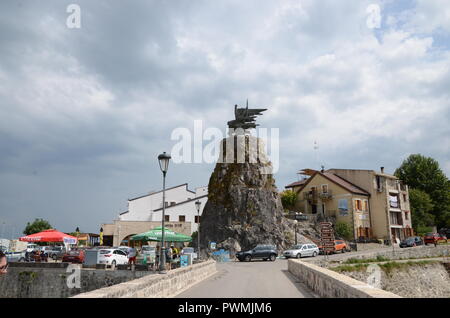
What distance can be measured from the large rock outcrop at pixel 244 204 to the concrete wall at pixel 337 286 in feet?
96.5

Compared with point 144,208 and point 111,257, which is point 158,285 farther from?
point 144,208

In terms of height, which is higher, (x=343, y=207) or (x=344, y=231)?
(x=343, y=207)

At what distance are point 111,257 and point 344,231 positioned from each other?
1393 inches

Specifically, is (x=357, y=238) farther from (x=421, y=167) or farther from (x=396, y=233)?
(x=421, y=167)

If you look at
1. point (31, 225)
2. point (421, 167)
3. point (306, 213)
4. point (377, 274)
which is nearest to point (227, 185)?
point (306, 213)

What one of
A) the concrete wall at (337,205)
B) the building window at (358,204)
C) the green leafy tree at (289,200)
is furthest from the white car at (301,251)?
the green leafy tree at (289,200)

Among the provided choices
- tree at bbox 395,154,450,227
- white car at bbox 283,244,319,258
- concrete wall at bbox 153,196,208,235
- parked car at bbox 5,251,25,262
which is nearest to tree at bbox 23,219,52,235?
concrete wall at bbox 153,196,208,235

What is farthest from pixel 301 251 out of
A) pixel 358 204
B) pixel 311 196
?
pixel 311 196

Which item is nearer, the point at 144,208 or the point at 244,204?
the point at 244,204

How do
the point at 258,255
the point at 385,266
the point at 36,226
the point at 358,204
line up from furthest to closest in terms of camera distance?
the point at 36,226 → the point at 358,204 → the point at 258,255 → the point at 385,266

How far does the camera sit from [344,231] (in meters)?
50.6

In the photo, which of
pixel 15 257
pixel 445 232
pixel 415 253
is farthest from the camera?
pixel 445 232

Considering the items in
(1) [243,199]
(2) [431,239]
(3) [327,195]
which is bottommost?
(2) [431,239]
